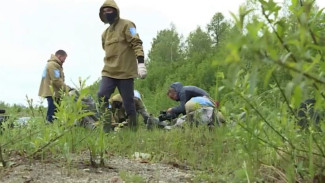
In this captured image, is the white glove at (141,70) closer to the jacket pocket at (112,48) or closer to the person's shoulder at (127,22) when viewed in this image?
the jacket pocket at (112,48)

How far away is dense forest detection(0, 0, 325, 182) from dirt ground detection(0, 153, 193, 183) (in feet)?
0.38

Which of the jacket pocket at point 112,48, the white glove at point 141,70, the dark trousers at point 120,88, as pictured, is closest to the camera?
the white glove at point 141,70

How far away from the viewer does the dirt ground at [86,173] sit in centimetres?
262

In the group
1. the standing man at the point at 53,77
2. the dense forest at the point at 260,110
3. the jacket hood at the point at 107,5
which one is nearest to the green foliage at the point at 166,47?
the standing man at the point at 53,77

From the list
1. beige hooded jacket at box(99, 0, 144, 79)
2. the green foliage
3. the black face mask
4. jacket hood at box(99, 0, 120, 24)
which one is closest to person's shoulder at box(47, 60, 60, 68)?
jacket hood at box(99, 0, 120, 24)

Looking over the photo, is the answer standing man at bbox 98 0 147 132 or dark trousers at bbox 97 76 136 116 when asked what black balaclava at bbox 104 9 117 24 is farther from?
dark trousers at bbox 97 76 136 116

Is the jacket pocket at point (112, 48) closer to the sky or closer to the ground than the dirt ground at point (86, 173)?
closer to the sky

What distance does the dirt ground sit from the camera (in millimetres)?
2625

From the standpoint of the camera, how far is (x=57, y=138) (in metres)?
2.87

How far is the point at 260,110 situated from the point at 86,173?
1.12 meters

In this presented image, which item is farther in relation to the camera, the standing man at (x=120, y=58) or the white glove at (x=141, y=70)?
A: the standing man at (x=120, y=58)

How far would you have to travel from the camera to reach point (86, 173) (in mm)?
2775

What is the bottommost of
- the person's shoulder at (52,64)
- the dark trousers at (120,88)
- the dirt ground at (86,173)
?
the dirt ground at (86,173)

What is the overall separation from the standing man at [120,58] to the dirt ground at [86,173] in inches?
133
